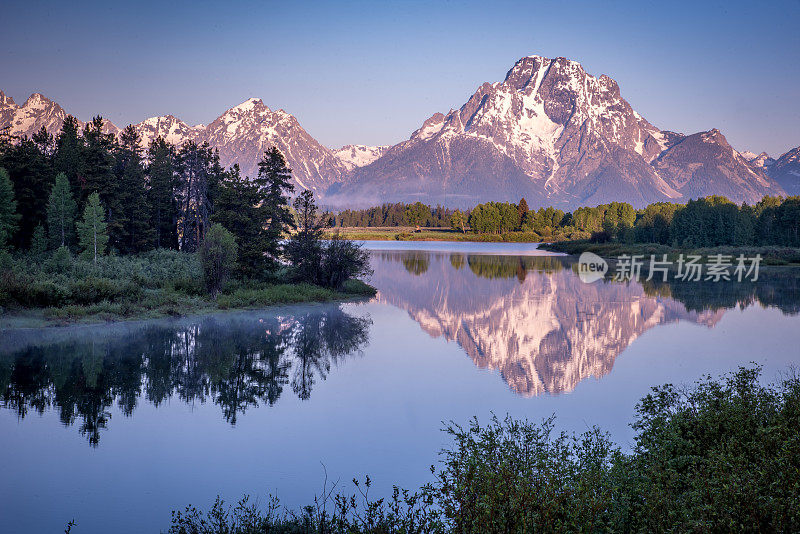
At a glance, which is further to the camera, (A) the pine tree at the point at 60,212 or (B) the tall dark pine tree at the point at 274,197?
(A) the pine tree at the point at 60,212

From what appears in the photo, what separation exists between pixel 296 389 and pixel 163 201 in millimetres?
45840

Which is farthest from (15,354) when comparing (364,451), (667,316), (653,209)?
(653,209)

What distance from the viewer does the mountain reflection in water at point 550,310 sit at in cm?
2053

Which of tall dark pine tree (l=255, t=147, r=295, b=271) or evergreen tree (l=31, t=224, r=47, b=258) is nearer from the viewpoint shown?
tall dark pine tree (l=255, t=147, r=295, b=271)

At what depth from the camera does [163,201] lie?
5684cm

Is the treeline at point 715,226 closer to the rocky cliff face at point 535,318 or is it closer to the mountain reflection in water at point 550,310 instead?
the mountain reflection in water at point 550,310

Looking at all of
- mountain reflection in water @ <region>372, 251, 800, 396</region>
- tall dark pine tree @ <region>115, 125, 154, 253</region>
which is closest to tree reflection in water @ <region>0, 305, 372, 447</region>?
mountain reflection in water @ <region>372, 251, 800, 396</region>

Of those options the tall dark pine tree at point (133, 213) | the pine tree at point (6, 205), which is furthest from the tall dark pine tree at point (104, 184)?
the pine tree at point (6, 205)

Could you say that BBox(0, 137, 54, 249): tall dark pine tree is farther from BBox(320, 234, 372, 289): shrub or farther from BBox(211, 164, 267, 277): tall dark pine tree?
BBox(320, 234, 372, 289): shrub

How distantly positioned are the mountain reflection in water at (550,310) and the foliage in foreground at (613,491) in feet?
22.5

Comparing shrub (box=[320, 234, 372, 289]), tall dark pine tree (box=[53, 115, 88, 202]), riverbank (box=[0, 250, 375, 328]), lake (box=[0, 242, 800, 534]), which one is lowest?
lake (box=[0, 242, 800, 534])

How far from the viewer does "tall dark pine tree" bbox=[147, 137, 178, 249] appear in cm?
5603

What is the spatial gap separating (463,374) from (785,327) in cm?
1935

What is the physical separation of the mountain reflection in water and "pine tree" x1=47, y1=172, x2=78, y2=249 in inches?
957
